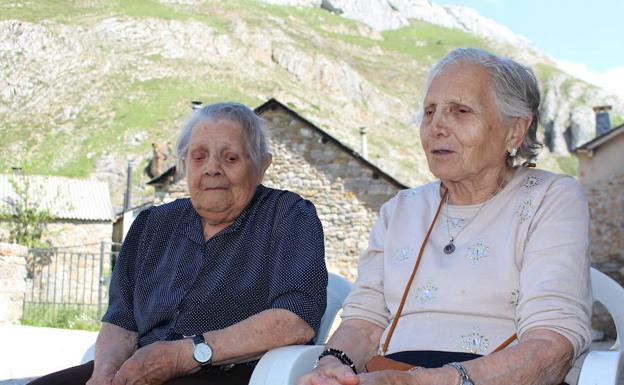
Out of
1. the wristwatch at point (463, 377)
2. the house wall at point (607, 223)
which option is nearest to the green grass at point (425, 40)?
the house wall at point (607, 223)

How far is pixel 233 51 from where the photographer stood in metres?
58.3

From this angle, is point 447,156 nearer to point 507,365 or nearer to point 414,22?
point 507,365

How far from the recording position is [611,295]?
2.22 metres

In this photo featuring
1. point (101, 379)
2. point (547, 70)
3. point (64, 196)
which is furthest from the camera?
point (547, 70)

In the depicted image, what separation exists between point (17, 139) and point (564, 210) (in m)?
43.0

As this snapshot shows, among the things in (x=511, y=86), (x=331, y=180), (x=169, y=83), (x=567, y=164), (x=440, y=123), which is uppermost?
(x=511, y=86)

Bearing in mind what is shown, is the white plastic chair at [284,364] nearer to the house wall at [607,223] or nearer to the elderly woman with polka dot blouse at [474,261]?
the elderly woman with polka dot blouse at [474,261]

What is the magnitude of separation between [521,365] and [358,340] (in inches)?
23.7

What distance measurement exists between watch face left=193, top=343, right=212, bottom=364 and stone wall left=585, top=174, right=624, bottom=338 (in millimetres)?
11889

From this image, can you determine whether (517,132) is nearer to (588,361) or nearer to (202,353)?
(588,361)

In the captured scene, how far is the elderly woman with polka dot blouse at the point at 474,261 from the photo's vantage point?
1785mm

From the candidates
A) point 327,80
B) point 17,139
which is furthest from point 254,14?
point 17,139

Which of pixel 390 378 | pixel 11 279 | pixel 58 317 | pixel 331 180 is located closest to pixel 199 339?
pixel 390 378

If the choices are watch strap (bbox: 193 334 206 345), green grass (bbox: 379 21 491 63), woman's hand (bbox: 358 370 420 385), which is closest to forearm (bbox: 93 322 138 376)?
watch strap (bbox: 193 334 206 345)
